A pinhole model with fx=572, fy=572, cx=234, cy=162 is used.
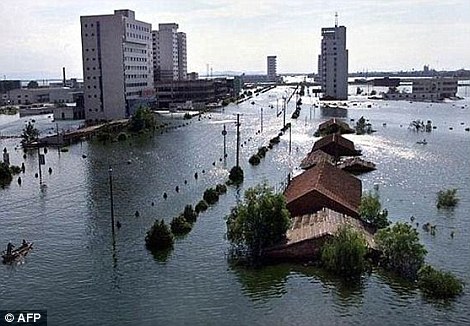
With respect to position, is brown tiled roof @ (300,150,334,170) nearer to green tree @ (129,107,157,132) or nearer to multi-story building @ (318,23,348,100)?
green tree @ (129,107,157,132)

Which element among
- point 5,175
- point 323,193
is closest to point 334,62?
point 5,175

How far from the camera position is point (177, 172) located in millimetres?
40875

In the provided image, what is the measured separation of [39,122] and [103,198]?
161ft

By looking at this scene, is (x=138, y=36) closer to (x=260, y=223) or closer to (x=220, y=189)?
(x=220, y=189)

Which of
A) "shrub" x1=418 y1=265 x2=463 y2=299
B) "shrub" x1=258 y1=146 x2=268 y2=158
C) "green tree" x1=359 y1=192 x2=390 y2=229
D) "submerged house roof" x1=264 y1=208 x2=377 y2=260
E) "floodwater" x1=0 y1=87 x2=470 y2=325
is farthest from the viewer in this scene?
"shrub" x1=258 y1=146 x2=268 y2=158

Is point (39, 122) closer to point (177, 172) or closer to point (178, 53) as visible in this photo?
point (177, 172)

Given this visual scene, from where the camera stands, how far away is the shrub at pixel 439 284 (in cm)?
1833

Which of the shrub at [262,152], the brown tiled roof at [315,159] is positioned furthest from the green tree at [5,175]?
the brown tiled roof at [315,159]

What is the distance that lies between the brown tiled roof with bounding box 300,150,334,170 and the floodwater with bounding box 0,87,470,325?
1051 mm

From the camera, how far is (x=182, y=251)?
23094 millimetres

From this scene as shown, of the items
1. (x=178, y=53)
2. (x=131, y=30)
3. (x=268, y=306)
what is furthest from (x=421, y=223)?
(x=178, y=53)

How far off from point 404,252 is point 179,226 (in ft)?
33.0

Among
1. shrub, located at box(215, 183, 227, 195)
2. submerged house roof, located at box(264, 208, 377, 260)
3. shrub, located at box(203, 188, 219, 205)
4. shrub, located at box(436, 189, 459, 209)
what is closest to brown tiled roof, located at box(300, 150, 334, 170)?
shrub, located at box(215, 183, 227, 195)

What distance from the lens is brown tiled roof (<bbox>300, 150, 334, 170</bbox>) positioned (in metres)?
42.0
